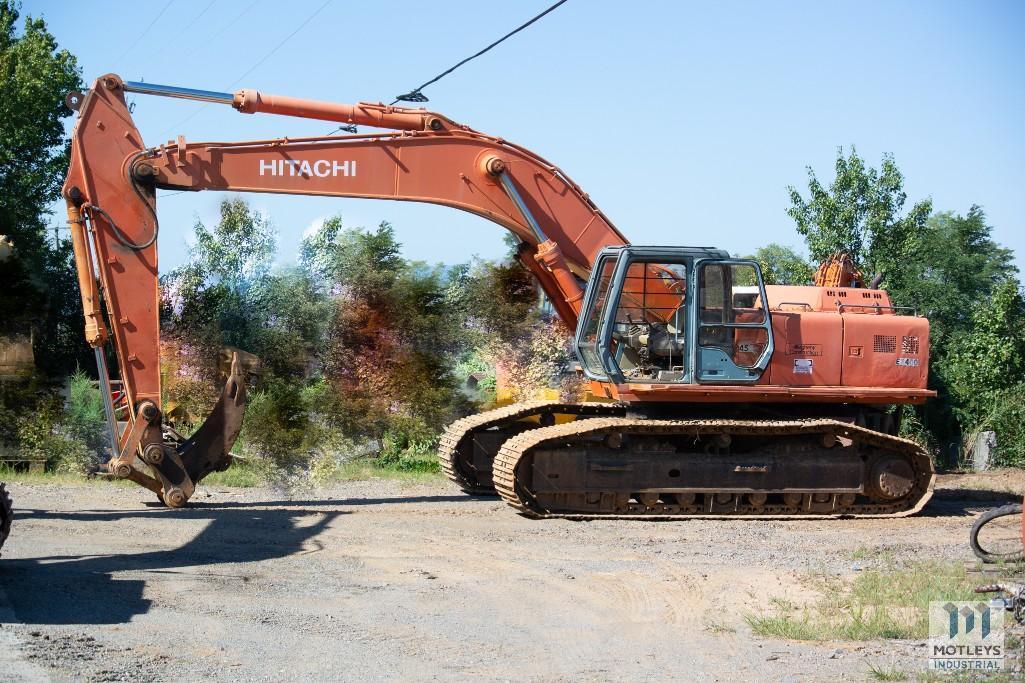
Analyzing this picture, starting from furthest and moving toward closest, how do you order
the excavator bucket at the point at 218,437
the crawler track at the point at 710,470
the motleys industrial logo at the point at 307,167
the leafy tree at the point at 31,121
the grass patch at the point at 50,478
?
the leafy tree at the point at 31,121, the grass patch at the point at 50,478, the excavator bucket at the point at 218,437, the motleys industrial logo at the point at 307,167, the crawler track at the point at 710,470

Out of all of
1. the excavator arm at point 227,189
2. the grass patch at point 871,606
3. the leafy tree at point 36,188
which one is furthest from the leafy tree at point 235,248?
the grass patch at point 871,606

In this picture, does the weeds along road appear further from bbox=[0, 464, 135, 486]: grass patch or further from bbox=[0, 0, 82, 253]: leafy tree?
bbox=[0, 0, 82, 253]: leafy tree

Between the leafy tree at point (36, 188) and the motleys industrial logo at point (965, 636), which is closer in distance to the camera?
the motleys industrial logo at point (965, 636)

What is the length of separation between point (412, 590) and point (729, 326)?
5.01 m

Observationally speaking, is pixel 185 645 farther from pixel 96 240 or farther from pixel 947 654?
pixel 96 240

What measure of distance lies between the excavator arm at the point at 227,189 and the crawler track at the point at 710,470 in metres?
1.76

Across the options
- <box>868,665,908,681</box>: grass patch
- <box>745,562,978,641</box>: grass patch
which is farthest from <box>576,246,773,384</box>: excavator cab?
<box>868,665,908,681</box>: grass patch

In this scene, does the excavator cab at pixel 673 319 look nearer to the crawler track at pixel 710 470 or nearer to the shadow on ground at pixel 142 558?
the crawler track at pixel 710 470

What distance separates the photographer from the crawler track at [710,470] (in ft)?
38.9

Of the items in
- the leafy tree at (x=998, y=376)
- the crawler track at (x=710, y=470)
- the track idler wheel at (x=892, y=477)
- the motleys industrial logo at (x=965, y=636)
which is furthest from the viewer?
the leafy tree at (x=998, y=376)

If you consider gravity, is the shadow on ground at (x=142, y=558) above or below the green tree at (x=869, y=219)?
below

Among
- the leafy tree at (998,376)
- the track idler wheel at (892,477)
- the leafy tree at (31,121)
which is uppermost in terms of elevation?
the leafy tree at (31,121)

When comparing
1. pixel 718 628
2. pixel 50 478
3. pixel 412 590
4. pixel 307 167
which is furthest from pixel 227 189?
pixel 718 628

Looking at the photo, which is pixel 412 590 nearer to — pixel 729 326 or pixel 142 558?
pixel 142 558
